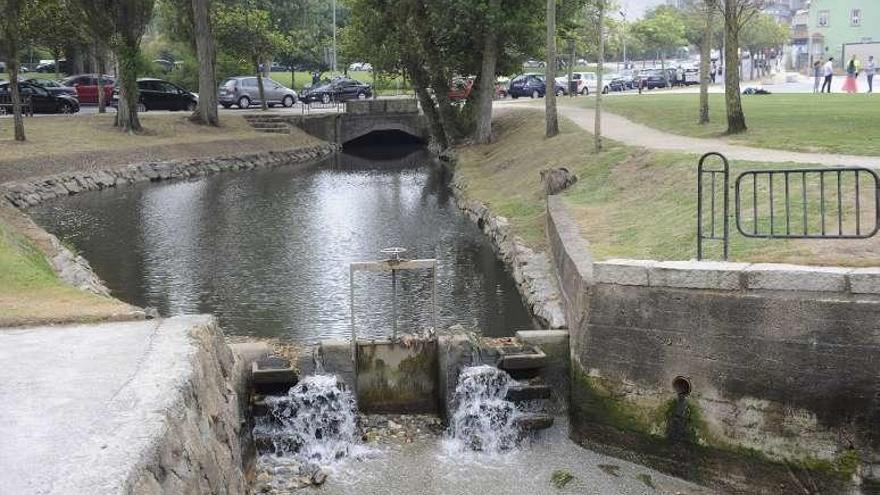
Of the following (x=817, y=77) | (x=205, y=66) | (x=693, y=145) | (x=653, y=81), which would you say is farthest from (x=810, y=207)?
(x=653, y=81)

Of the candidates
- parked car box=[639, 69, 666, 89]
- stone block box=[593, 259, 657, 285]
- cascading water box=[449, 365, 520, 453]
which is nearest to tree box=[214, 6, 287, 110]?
parked car box=[639, 69, 666, 89]

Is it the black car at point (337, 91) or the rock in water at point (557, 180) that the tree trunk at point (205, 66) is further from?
the rock in water at point (557, 180)

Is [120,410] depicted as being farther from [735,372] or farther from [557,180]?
[557,180]

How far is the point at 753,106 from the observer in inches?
1371

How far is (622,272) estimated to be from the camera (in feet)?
37.4

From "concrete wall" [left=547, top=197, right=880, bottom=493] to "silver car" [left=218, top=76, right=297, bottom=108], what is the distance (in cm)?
4320

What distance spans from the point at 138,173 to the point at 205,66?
324 inches

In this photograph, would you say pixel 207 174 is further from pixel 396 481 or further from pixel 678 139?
pixel 396 481

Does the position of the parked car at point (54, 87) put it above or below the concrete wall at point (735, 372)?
above

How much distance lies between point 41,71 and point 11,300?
68.4 m

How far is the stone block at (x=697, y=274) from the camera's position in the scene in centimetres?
1067

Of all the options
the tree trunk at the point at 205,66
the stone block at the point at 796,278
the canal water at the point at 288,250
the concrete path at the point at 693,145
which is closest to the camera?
the stone block at the point at 796,278

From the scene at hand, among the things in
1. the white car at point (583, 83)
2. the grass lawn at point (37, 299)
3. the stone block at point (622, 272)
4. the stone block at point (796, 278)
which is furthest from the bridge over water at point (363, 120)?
the stone block at point (796, 278)

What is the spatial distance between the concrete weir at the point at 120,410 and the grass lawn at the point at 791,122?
13.5 metres
